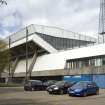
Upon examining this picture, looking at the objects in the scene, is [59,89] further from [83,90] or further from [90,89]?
[83,90]

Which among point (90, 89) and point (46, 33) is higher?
point (46, 33)

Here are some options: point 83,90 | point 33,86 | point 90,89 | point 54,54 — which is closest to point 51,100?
point 83,90

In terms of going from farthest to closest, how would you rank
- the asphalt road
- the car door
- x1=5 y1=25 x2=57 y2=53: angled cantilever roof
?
x1=5 y1=25 x2=57 y2=53: angled cantilever roof → the car door → the asphalt road

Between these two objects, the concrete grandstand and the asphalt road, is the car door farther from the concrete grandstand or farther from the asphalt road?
the concrete grandstand

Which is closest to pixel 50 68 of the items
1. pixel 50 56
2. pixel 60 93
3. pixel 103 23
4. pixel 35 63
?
pixel 50 56

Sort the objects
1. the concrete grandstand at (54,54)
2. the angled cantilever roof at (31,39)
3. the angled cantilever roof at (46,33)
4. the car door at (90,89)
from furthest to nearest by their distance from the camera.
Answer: the angled cantilever roof at (46,33), the angled cantilever roof at (31,39), the concrete grandstand at (54,54), the car door at (90,89)

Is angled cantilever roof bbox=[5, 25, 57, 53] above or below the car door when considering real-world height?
above

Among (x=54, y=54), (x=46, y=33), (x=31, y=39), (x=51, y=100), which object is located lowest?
(x=51, y=100)

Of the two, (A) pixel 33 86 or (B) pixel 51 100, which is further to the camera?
(A) pixel 33 86

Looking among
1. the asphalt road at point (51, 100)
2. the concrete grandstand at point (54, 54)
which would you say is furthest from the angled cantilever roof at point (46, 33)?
the asphalt road at point (51, 100)

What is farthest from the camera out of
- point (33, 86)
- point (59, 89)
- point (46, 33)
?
point (46, 33)

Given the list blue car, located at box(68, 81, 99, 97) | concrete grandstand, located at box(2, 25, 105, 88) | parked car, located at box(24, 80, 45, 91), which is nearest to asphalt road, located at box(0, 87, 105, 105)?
blue car, located at box(68, 81, 99, 97)

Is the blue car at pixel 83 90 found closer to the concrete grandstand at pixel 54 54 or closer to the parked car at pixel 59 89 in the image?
the parked car at pixel 59 89

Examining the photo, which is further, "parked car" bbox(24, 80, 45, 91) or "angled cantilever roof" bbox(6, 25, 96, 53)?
"angled cantilever roof" bbox(6, 25, 96, 53)
